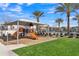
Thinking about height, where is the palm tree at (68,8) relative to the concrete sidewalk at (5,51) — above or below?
above

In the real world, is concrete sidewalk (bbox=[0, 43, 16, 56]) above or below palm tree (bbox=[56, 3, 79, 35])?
below

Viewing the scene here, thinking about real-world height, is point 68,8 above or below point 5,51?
above

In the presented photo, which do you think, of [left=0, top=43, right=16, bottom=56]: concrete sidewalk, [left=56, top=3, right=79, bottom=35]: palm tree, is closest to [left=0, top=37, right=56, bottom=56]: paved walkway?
[left=0, top=43, right=16, bottom=56]: concrete sidewalk

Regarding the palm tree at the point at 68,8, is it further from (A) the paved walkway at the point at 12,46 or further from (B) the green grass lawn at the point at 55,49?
(A) the paved walkway at the point at 12,46

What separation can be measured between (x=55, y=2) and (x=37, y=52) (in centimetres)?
79

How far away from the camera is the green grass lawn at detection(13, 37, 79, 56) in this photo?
11.8 feet

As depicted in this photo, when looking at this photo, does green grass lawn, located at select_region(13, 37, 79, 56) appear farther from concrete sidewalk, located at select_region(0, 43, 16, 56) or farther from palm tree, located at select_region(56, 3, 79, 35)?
palm tree, located at select_region(56, 3, 79, 35)

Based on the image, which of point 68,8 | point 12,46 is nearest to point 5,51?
point 12,46

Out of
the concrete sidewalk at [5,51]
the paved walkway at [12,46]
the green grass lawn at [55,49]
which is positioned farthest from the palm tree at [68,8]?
the concrete sidewalk at [5,51]

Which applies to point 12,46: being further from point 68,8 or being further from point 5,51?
point 68,8

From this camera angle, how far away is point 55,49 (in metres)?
3.66

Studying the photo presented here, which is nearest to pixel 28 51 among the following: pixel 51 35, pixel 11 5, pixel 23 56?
pixel 23 56

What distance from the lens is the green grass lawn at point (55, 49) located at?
11.8 ft

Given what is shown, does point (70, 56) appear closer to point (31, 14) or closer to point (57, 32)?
point (57, 32)
